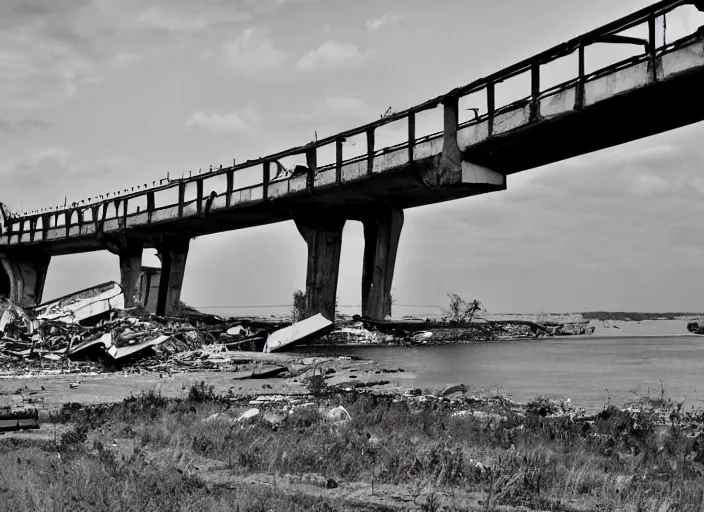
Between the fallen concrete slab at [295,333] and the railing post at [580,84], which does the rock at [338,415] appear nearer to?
the railing post at [580,84]

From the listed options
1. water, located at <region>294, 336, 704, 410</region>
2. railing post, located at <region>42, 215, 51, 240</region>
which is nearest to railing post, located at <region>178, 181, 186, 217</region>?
water, located at <region>294, 336, 704, 410</region>

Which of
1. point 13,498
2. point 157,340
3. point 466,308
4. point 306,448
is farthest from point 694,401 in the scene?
point 466,308

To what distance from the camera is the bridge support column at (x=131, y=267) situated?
3869cm

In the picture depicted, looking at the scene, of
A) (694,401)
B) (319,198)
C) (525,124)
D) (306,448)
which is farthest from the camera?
(319,198)

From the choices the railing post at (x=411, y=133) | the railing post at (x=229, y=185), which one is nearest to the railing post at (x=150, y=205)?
the railing post at (x=229, y=185)

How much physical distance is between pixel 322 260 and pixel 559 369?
12123 mm

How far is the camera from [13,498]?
5.16 meters

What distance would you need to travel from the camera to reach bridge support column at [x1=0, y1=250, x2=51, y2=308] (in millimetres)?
47906

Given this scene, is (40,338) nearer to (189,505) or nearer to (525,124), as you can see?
(525,124)

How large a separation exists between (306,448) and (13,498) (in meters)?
2.47

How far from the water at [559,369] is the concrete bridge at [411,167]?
4586mm

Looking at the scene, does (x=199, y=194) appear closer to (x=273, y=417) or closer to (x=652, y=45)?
(x=652, y=45)

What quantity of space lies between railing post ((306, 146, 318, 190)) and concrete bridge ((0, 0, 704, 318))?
5cm

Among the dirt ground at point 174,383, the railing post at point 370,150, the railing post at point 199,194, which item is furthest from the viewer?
the railing post at point 199,194
